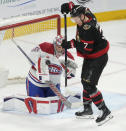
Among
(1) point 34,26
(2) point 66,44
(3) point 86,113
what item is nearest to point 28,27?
(1) point 34,26

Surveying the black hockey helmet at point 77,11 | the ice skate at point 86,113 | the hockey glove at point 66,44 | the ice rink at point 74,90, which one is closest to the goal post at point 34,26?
the ice rink at point 74,90

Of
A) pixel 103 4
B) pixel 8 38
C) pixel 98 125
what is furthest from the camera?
pixel 103 4

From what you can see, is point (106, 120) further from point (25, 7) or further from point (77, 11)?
point (25, 7)

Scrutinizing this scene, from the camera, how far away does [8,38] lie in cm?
409

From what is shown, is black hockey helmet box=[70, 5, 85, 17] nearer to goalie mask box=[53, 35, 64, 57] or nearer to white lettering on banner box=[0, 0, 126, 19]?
goalie mask box=[53, 35, 64, 57]

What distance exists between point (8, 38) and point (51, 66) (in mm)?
966

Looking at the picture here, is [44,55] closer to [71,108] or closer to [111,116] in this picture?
[71,108]

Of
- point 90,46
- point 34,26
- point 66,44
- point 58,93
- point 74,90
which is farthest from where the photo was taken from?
point 34,26

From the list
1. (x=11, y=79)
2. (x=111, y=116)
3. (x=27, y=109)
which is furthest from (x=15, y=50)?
(x=111, y=116)

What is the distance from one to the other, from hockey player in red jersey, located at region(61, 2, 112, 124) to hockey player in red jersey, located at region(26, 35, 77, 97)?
11.4 inches

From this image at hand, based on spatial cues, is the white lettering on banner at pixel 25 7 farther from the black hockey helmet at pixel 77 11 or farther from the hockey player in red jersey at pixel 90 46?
the black hockey helmet at pixel 77 11

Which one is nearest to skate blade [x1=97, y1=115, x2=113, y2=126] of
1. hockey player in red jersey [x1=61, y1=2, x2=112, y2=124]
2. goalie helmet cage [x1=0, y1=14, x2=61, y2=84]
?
hockey player in red jersey [x1=61, y1=2, x2=112, y2=124]

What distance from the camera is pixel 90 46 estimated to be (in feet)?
9.34

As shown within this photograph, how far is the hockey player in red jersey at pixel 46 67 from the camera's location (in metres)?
3.25
